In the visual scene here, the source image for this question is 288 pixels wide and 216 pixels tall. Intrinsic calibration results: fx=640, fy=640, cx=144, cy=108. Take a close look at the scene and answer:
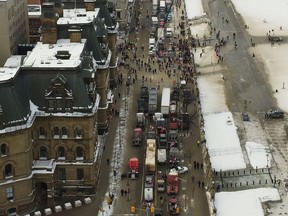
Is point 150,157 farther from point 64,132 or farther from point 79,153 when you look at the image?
point 64,132

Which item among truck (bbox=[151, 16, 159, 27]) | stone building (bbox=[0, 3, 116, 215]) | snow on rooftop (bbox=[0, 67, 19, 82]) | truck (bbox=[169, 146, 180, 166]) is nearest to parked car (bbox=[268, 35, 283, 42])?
truck (bbox=[151, 16, 159, 27])

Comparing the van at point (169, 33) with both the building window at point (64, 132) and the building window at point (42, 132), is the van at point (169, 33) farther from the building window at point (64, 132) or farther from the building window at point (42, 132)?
the building window at point (42, 132)

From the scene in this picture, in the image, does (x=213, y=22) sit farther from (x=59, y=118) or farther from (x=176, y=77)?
(x=59, y=118)

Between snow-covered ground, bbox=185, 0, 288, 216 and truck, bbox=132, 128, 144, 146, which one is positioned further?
truck, bbox=132, 128, 144, 146

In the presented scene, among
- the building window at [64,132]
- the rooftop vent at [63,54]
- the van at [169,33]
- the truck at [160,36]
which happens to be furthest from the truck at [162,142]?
the van at [169,33]

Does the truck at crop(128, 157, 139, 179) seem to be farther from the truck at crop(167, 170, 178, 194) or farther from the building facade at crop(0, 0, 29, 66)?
the building facade at crop(0, 0, 29, 66)
